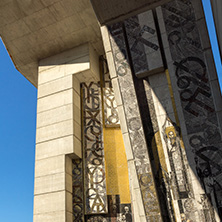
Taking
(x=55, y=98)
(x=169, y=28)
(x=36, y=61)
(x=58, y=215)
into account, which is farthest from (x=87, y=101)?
(x=169, y=28)

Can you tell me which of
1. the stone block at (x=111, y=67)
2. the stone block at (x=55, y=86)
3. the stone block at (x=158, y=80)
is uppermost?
the stone block at (x=55, y=86)

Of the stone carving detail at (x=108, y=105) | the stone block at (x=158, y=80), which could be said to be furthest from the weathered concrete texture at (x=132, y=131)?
the stone carving detail at (x=108, y=105)

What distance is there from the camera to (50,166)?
9461 millimetres

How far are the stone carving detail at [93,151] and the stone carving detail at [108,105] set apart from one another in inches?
8.5

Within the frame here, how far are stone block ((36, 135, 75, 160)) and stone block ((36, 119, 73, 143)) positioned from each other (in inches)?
5.7

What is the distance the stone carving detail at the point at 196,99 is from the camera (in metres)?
5.41

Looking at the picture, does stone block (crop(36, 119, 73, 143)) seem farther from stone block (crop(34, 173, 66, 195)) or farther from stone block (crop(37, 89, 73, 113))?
stone block (crop(34, 173, 66, 195))

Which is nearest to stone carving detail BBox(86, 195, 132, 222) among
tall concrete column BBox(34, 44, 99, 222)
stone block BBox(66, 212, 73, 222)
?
stone block BBox(66, 212, 73, 222)

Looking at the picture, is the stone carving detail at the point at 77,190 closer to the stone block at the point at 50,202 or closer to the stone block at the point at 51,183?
the stone block at the point at 51,183

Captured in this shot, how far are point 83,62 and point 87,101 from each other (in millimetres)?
1417

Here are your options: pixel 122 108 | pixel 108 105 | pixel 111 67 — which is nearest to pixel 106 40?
pixel 111 67

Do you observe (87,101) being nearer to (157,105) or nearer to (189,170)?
(157,105)

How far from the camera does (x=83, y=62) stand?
1047 centimetres

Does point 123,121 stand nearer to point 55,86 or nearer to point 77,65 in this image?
point 77,65
